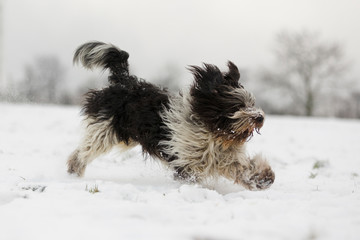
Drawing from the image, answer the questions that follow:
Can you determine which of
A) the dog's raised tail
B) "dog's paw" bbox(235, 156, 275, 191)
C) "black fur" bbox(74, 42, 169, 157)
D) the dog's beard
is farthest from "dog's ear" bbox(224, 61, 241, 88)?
the dog's raised tail

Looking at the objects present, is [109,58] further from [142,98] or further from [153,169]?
[153,169]

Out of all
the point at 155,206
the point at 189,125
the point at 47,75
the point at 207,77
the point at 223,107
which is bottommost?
the point at 155,206

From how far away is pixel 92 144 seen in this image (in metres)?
4.42

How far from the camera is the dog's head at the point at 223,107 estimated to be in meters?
3.84

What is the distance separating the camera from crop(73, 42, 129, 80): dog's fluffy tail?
15.0 feet

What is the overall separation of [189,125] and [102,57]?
144 cm

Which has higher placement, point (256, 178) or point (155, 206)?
point (256, 178)

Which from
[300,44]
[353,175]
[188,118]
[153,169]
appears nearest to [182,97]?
[188,118]

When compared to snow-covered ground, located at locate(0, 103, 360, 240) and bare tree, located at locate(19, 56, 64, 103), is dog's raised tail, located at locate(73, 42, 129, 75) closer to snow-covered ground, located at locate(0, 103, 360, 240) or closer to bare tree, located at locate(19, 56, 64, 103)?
snow-covered ground, located at locate(0, 103, 360, 240)

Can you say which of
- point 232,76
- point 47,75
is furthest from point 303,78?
point 47,75

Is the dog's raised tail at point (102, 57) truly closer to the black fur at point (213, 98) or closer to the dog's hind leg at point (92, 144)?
Result: the dog's hind leg at point (92, 144)

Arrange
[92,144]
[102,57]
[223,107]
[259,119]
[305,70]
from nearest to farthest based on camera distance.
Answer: [259,119] < [223,107] < [92,144] < [102,57] < [305,70]

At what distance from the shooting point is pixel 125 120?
430 centimetres

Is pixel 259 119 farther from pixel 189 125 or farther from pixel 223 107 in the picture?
pixel 189 125
